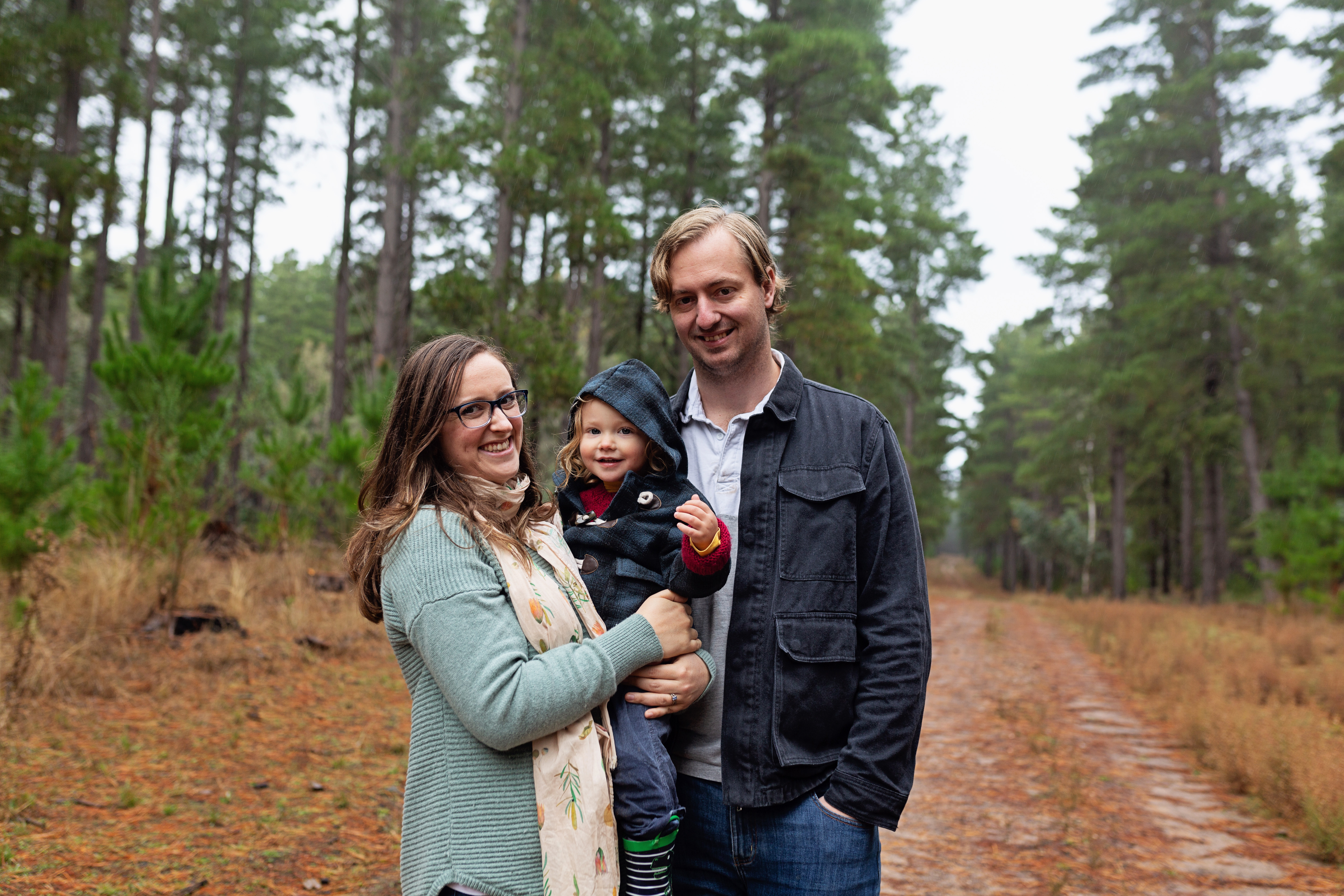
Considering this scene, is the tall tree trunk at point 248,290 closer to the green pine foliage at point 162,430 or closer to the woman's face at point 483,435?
the green pine foliage at point 162,430

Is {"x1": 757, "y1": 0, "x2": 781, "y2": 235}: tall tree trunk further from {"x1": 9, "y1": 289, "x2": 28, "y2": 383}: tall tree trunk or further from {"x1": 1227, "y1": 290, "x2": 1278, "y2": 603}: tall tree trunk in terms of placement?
{"x1": 9, "y1": 289, "x2": 28, "y2": 383}: tall tree trunk

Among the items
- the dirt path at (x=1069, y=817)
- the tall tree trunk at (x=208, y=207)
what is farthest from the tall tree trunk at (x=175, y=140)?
the dirt path at (x=1069, y=817)

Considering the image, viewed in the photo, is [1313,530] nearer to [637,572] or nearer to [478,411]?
[637,572]

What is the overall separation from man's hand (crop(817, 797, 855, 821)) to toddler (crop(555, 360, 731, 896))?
0.32 m

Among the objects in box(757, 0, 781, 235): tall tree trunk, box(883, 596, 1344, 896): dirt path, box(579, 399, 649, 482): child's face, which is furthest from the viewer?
box(757, 0, 781, 235): tall tree trunk

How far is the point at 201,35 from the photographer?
22047mm

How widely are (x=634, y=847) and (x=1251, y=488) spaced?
21.7 metres

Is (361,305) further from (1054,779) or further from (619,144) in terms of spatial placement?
(1054,779)

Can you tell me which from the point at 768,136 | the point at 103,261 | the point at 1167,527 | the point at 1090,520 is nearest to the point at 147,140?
the point at 103,261

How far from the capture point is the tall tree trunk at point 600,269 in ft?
47.1

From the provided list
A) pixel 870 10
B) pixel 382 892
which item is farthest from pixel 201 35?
pixel 382 892

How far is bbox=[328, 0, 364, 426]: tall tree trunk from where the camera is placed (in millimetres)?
20188

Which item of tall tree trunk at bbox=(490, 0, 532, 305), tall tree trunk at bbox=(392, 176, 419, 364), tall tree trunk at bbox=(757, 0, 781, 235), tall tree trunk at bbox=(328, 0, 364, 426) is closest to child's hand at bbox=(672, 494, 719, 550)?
tall tree trunk at bbox=(490, 0, 532, 305)

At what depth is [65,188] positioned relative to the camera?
44.4 ft
